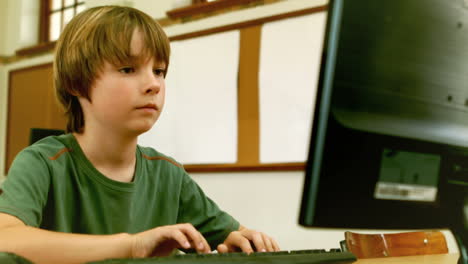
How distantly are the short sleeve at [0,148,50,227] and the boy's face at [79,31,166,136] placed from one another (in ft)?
0.53

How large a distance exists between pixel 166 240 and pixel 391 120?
34 cm

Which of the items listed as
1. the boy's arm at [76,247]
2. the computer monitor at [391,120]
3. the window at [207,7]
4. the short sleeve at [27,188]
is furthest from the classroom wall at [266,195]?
the computer monitor at [391,120]

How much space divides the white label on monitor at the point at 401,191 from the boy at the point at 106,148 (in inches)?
17.2

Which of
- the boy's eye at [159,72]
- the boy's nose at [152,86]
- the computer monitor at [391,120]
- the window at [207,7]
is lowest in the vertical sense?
the computer monitor at [391,120]

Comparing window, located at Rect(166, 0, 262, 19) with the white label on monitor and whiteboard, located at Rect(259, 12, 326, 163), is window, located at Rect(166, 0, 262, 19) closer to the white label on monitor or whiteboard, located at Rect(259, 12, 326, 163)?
whiteboard, located at Rect(259, 12, 326, 163)

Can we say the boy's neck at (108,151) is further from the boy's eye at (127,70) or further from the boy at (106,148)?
the boy's eye at (127,70)

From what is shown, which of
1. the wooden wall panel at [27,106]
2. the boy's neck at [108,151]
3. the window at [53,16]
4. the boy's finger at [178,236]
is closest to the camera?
the boy's finger at [178,236]

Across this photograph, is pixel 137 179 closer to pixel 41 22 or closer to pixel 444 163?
pixel 444 163

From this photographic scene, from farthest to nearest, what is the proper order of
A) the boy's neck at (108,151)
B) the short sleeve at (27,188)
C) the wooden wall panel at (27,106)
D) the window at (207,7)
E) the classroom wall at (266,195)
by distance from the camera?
the wooden wall panel at (27,106), the window at (207,7), the classroom wall at (266,195), the boy's neck at (108,151), the short sleeve at (27,188)

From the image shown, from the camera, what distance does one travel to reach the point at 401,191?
502mm

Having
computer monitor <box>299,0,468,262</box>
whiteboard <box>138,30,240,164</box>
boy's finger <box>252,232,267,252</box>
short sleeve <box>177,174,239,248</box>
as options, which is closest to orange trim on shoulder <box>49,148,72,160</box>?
short sleeve <box>177,174,239,248</box>

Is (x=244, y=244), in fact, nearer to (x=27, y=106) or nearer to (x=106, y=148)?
(x=106, y=148)

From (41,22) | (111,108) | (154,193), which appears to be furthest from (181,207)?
(41,22)

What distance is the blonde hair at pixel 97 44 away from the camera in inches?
42.4
